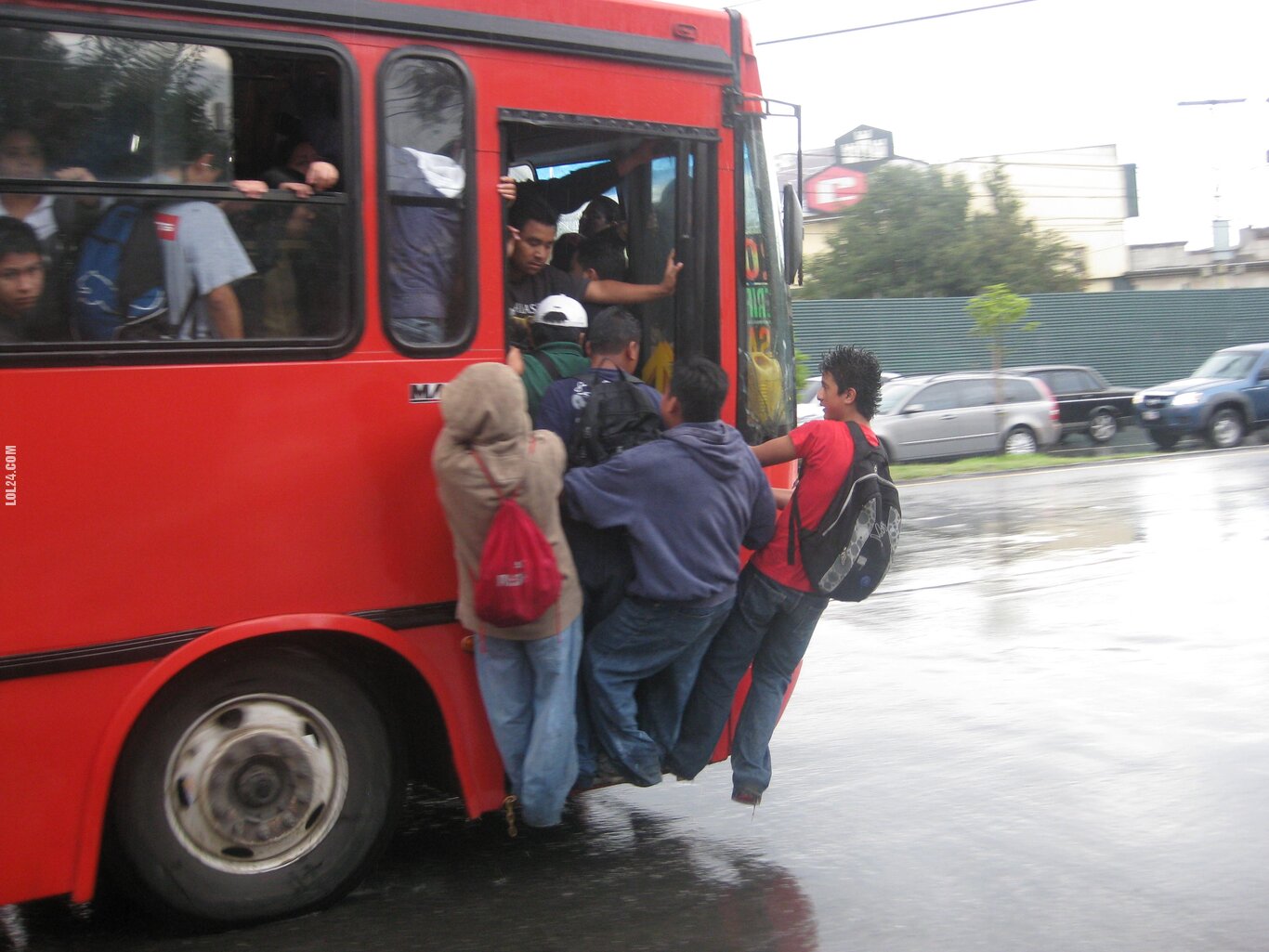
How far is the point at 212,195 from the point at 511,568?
4.65ft

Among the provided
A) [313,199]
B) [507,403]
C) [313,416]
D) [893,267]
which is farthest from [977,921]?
[893,267]

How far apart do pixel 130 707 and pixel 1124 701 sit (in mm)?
5223

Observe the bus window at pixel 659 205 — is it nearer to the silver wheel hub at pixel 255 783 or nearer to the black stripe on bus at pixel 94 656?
the silver wheel hub at pixel 255 783

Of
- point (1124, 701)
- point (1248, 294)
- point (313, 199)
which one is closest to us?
point (313, 199)

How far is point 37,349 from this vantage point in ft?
12.3

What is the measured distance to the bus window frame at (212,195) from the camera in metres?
3.74

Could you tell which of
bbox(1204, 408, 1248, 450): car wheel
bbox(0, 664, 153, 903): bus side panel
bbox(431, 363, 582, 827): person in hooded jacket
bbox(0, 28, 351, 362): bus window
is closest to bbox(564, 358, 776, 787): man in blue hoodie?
bbox(431, 363, 582, 827): person in hooded jacket

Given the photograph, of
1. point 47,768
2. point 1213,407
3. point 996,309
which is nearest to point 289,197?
point 47,768

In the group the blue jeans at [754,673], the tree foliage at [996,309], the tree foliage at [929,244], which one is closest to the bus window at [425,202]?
the blue jeans at [754,673]

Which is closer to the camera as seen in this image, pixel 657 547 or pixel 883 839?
pixel 657 547

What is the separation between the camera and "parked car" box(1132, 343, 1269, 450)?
24.6m

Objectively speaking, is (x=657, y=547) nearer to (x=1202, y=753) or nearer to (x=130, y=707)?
(x=130, y=707)

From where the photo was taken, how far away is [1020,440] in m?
23.6

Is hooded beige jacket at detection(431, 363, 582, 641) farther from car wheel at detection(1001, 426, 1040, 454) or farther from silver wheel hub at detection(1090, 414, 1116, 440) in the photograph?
silver wheel hub at detection(1090, 414, 1116, 440)
